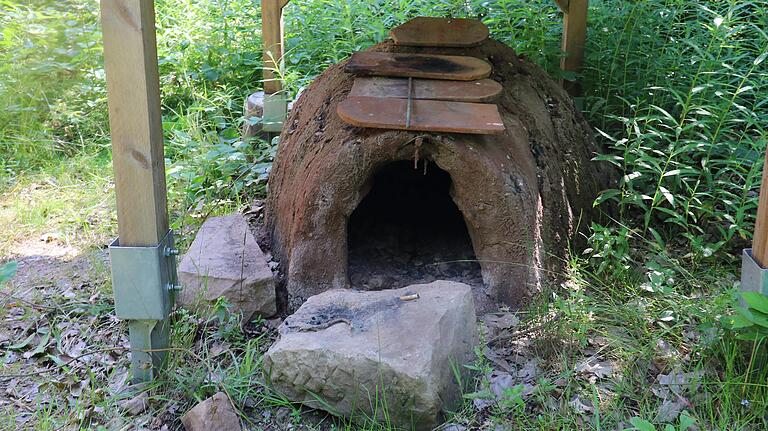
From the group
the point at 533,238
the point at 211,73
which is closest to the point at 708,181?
the point at 533,238

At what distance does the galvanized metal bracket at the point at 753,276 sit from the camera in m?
2.67

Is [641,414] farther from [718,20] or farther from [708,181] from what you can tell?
[718,20]

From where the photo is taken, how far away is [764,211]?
2.70m

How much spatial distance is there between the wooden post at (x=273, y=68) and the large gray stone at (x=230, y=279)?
198cm

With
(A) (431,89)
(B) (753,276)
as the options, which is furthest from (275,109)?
(B) (753,276)

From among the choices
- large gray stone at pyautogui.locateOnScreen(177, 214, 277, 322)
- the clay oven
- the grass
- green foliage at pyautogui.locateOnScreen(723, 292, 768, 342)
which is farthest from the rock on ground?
green foliage at pyautogui.locateOnScreen(723, 292, 768, 342)

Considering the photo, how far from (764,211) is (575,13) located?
2643mm

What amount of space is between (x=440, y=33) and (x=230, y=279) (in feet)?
5.37

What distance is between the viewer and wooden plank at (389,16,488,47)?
4.03 m

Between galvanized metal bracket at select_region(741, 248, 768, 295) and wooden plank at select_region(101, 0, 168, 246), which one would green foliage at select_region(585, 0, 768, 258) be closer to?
galvanized metal bracket at select_region(741, 248, 768, 295)

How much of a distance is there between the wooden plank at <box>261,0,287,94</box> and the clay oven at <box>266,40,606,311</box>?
1253 millimetres

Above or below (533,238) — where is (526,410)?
below

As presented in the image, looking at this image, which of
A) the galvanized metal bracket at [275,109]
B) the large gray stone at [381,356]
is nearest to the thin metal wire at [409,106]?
the large gray stone at [381,356]

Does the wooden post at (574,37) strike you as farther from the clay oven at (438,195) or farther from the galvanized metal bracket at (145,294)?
the galvanized metal bracket at (145,294)
